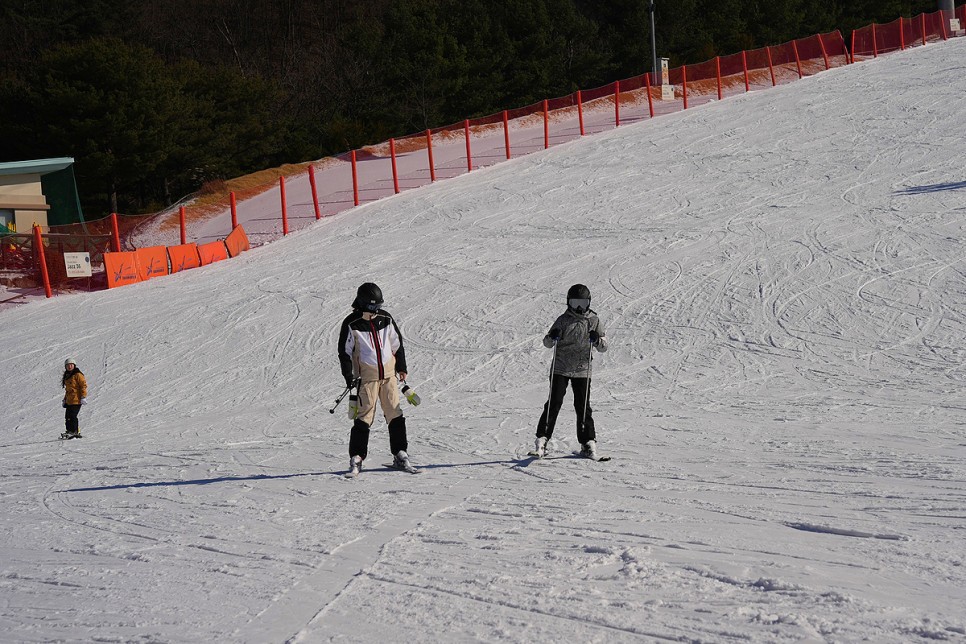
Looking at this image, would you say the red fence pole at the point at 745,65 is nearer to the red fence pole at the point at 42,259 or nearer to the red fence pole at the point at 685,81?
the red fence pole at the point at 685,81

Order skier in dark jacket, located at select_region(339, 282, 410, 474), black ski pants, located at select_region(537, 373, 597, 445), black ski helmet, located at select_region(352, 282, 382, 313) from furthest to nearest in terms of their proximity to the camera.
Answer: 1. black ski pants, located at select_region(537, 373, 597, 445)
2. skier in dark jacket, located at select_region(339, 282, 410, 474)
3. black ski helmet, located at select_region(352, 282, 382, 313)

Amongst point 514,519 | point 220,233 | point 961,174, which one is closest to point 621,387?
point 514,519

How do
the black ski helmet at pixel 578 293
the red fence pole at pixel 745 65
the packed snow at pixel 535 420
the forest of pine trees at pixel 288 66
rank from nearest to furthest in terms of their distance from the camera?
the packed snow at pixel 535 420, the black ski helmet at pixel 578 293, the forest of pine trees at pixel 288 66, the red fence pole at pixel 745 65

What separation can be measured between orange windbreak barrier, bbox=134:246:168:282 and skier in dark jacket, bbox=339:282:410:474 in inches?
599

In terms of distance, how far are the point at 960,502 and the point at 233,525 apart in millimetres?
4635

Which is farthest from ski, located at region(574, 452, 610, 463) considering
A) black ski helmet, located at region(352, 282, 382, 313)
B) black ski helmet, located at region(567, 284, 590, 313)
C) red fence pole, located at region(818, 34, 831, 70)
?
red fence pole, located at region(818, 34, 831, 70)

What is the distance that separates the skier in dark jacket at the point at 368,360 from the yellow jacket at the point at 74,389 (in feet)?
19.3

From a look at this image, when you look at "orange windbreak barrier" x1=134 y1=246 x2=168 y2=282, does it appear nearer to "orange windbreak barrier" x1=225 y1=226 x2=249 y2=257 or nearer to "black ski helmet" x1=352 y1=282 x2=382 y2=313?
"orange windbreak barrier" x1=225 y1=226 x2=249 y2=257

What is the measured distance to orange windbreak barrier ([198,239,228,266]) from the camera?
921 inches

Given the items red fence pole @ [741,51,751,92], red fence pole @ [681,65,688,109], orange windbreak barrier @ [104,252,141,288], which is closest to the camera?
orange windbreak barrier @ [104,252,141,288]

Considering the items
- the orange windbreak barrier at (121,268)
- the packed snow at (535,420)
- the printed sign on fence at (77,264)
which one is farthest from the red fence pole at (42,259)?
the orange windbreak barrier at (121,268)

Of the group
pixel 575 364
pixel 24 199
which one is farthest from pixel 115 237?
pixel 575 364

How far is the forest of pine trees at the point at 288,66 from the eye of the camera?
33.2 metres

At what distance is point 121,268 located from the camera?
21.9 meters
